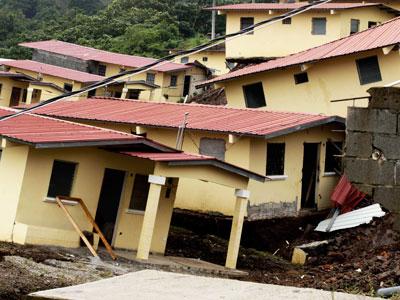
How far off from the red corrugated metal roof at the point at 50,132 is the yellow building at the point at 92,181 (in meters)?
0.02

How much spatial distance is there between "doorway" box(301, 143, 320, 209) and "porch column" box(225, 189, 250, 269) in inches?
233

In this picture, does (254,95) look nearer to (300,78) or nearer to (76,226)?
(300,78)

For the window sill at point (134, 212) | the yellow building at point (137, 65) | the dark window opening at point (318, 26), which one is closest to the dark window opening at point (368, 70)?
the window sill at point (134, 212)

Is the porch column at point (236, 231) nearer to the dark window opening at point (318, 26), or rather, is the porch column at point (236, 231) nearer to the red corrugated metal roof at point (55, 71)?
the dark window opening at point (318, 26)

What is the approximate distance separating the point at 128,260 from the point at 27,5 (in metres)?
87.4

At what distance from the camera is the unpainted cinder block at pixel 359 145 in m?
16.0

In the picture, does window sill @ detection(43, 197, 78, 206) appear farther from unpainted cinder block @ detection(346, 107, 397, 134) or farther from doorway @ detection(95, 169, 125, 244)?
unpainted cinder block @ detection(346, 107, 397, 134)

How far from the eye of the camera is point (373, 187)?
1622 centimetres

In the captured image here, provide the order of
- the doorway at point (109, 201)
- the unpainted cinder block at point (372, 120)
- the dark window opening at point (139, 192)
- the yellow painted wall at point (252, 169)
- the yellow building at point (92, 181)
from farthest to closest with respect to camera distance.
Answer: the yellow painted wall at point (252, 169)
the dark window opening at point (139, 192)
the doorway at point (109, 201)
the yellow building at point (92, 181)
the unpainted cinder block at point (372, 120)

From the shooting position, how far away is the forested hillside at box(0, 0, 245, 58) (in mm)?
65938

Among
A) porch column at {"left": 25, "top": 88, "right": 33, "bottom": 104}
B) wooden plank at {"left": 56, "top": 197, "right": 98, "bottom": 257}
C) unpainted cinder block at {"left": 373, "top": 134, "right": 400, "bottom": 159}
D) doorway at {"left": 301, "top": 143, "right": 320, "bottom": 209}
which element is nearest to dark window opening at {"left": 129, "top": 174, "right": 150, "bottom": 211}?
wooden plank at {"left": 56, "top": 197, "right": 98, "bottom": 257}

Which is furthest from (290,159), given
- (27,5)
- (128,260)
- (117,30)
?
(27,5)

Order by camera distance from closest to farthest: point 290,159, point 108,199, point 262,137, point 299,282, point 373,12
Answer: point 299,282
point 108,199
point 262,137
point 290,159
point 373,12

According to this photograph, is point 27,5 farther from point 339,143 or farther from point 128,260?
point 128,260
